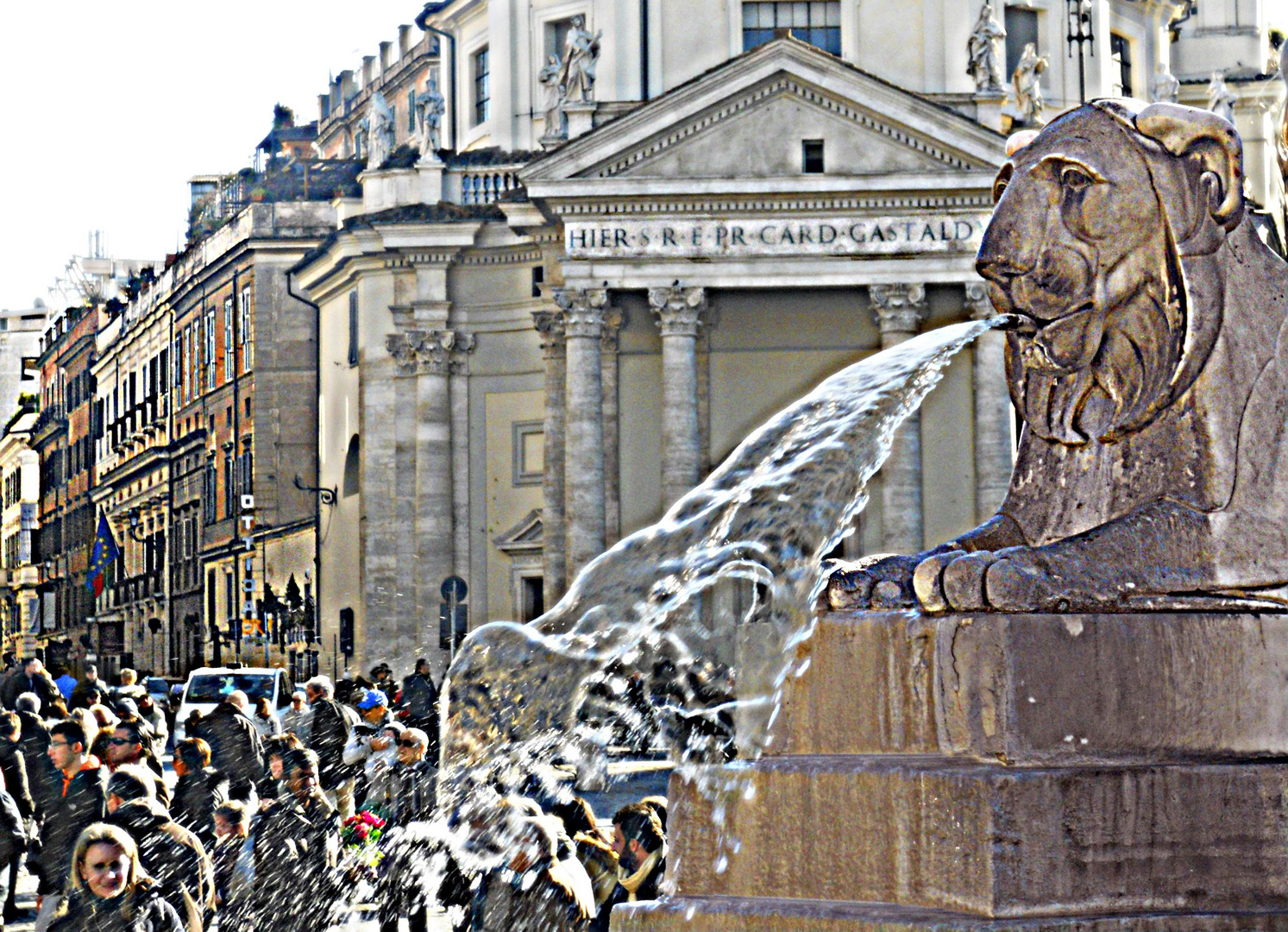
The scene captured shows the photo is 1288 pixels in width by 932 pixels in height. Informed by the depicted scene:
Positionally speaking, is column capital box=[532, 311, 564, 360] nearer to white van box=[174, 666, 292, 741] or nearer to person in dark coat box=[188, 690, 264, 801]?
white van box=[174, 666, 292, 741]

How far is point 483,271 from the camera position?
169 feet

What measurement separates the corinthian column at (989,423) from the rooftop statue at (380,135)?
14144mm

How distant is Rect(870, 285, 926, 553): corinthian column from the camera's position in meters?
46.8

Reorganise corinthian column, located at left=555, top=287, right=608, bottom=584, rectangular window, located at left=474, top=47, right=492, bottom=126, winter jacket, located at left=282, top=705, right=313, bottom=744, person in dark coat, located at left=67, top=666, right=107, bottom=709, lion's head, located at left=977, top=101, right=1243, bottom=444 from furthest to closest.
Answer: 1. rectangular window, located at left=474, top=47, right=492, bottom=126
2. corinthian column, located at left=555, top=287, right=608, bottom=584
3. person in dark coat, located at left=67, top=666, right=107, bottom=709
4. winter jacket, located at left=282, top=705, right=313, bottom=744
5. lion's head, located at left=977, top=101, right=1243, bottom=444

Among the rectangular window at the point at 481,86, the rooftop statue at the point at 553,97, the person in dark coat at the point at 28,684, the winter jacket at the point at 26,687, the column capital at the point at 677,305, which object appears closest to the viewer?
the winter jacket at the point at 26,687

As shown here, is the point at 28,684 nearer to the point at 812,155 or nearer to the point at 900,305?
the point at 812,155

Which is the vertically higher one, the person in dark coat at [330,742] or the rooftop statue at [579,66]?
the rooftop statue at [579,66]

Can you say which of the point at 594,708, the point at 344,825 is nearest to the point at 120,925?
the point at 344,825

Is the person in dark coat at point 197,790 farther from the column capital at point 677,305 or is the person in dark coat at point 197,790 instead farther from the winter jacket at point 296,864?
the column capital at point 677,305

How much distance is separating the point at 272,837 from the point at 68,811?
9.86ft

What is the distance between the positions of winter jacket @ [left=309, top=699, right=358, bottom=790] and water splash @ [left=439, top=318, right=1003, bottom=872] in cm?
303

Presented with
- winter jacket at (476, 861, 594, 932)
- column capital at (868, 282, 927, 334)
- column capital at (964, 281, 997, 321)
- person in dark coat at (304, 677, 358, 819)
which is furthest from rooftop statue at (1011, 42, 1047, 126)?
winter jacket at (476, 861, 594, 932)

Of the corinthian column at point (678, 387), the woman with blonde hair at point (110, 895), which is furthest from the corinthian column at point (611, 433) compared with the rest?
the woman with blonde hair at point (110, 895)

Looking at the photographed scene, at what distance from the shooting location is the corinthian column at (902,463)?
4675 cm
